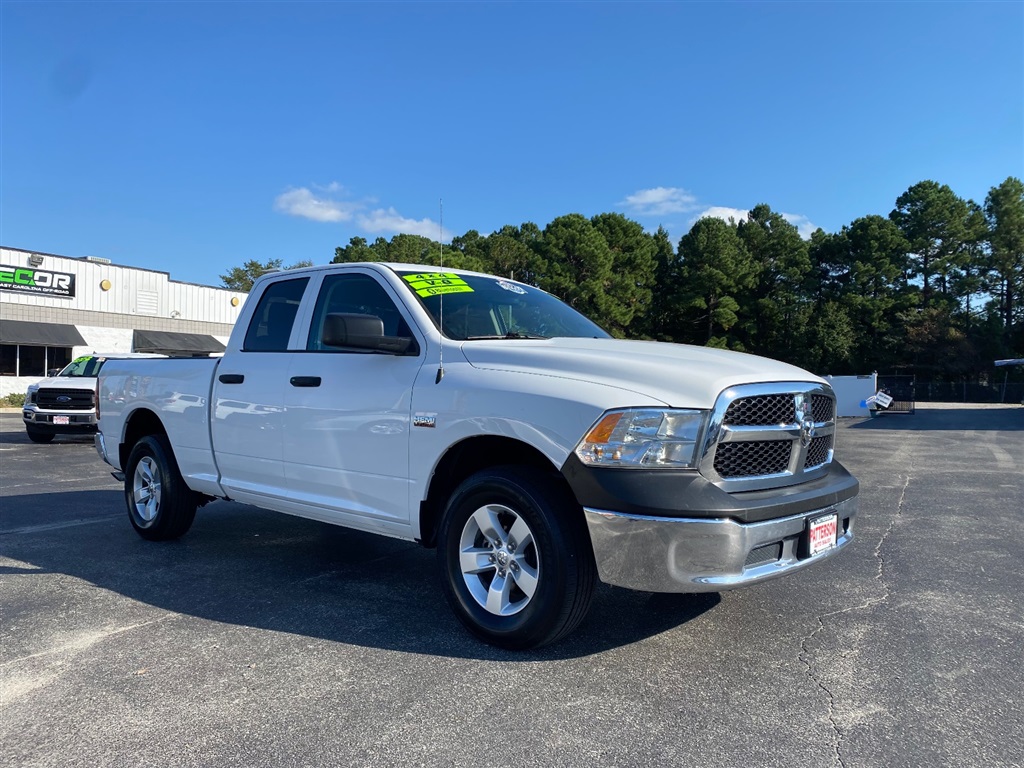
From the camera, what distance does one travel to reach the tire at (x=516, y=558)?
337cm

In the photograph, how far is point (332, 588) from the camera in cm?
466

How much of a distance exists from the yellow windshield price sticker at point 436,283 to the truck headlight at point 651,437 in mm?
1642

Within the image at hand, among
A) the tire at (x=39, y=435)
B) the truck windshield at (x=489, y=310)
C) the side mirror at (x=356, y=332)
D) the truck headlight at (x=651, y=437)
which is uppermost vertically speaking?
the truck windshield at (x=489, y=310)

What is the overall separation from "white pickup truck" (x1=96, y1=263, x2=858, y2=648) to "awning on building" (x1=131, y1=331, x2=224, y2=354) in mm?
32363

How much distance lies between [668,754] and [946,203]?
6655 cm

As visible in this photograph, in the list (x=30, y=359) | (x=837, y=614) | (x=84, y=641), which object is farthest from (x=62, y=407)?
(x=30, y=359)

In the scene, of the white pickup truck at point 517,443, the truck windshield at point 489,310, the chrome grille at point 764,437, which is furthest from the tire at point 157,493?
the chrome grille at point 764,437

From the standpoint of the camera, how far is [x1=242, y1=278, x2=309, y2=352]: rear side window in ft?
16.5

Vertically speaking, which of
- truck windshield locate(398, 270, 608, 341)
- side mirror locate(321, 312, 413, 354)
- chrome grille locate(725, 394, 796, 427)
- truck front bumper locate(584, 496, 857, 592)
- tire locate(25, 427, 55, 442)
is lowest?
tire locate(25, 427, 55, 442)

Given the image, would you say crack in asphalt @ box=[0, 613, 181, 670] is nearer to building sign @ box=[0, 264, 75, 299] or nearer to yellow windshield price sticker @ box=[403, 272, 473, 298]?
yellow windshield price sticker @ box=[403, 272, 473, 298]

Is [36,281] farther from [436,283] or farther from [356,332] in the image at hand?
[356,332]

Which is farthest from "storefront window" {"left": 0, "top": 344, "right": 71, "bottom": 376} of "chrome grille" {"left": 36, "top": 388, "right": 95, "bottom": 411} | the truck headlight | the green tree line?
the truck headlight

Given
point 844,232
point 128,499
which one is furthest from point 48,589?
point 844,232

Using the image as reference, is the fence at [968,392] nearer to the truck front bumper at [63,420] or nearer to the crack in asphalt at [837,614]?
the crack in asphalt at [837,614]
